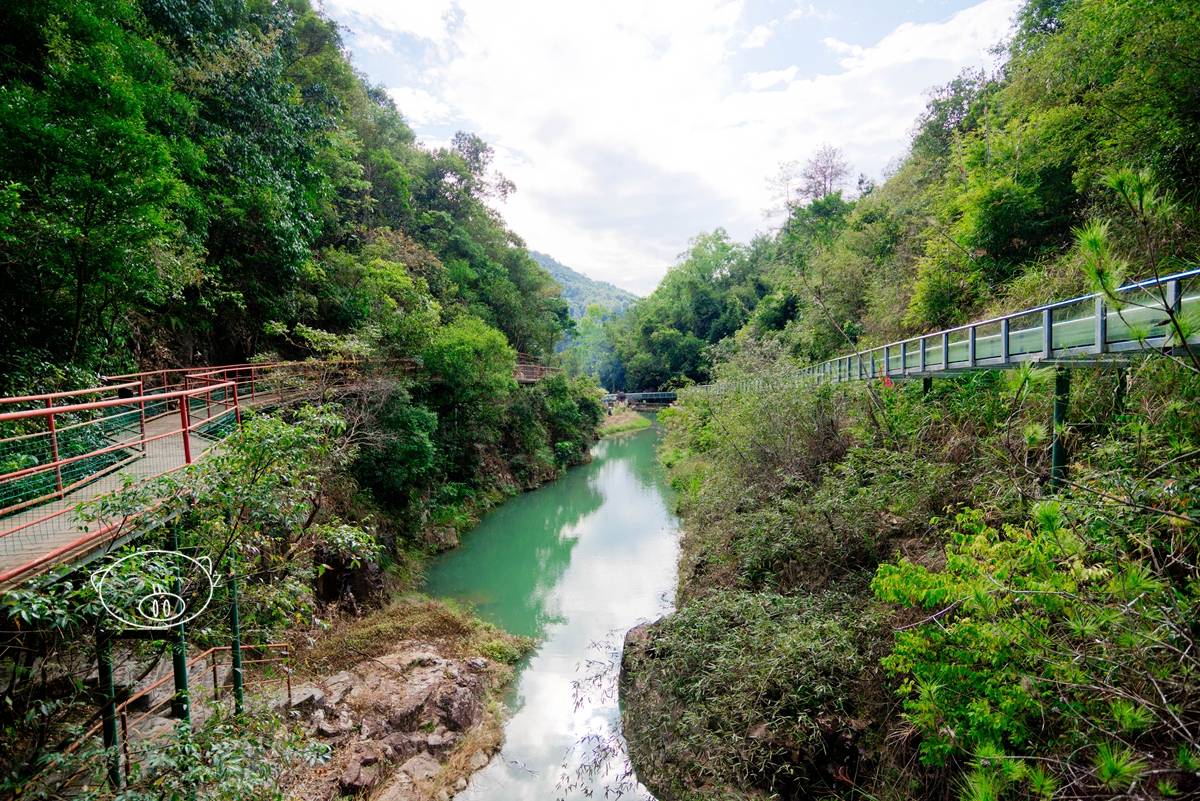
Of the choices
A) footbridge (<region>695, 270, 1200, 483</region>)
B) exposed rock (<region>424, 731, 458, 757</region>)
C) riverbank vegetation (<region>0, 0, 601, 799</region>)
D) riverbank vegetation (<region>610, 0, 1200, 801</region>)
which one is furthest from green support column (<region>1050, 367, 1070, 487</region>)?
exposed rock (<region>424, 731, 458, 757</region>)

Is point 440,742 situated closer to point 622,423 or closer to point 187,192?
point 187,192

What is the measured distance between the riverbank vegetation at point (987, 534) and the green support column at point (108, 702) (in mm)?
4527

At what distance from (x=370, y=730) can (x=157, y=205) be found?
7725 mm

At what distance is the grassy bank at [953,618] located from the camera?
2.53 metres

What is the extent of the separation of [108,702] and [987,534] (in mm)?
6616

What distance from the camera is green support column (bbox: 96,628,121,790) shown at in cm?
327

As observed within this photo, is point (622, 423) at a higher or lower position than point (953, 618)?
lower

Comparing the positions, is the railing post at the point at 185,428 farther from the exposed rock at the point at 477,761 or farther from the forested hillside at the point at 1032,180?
the forested hillside at the point at 1032,180

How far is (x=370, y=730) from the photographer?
6.57 metres

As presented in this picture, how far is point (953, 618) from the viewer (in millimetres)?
3812

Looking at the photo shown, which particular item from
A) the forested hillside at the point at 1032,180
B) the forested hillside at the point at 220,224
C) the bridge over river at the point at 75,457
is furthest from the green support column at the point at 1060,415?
the forested hillside at the point at 220,224

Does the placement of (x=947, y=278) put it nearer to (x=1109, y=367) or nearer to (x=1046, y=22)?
(x=1109, y=367)

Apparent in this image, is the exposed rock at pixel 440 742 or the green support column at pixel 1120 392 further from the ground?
the green support column at pixel 1120 392

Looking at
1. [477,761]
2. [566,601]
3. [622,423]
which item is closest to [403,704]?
[477,761]
